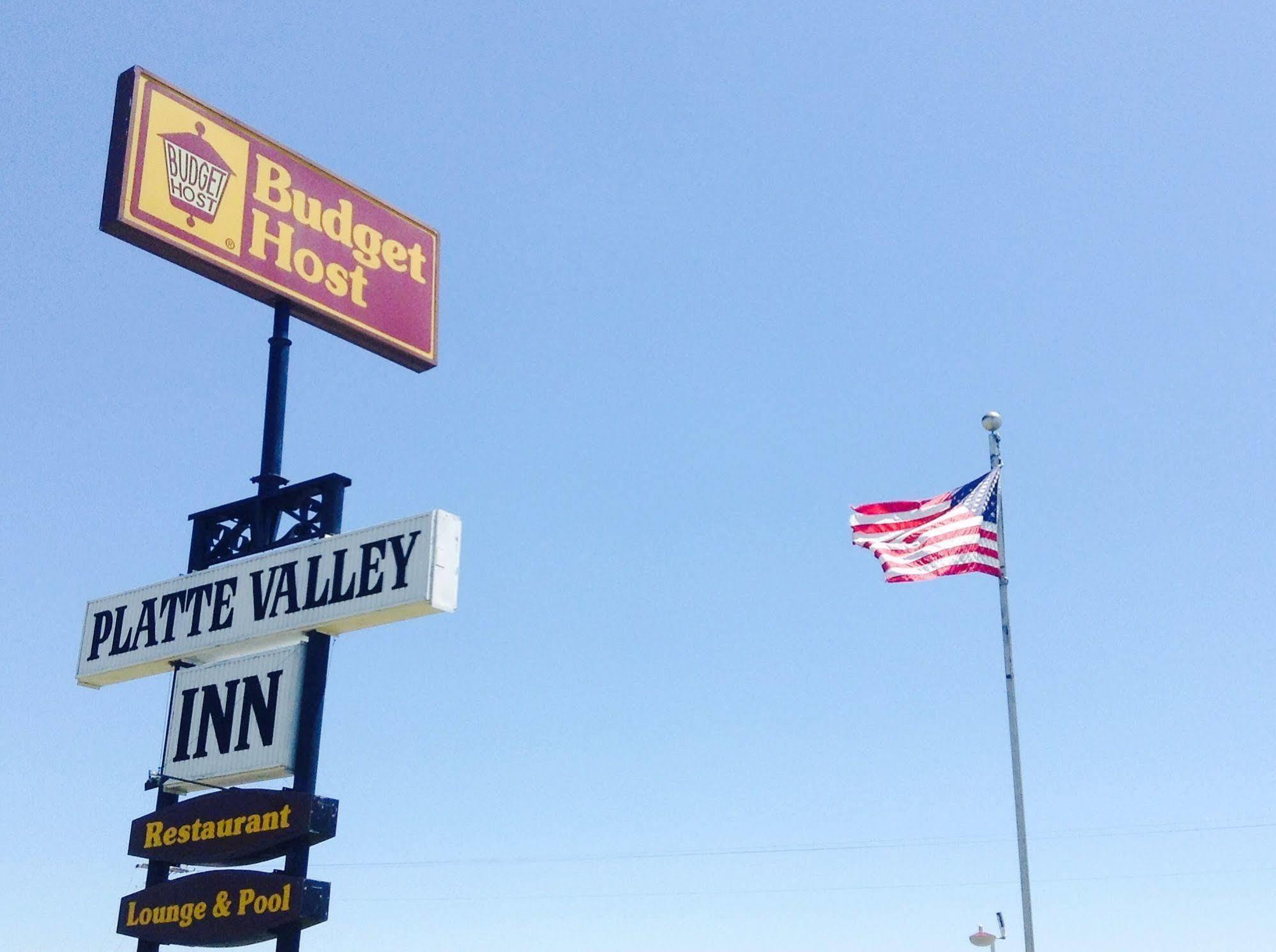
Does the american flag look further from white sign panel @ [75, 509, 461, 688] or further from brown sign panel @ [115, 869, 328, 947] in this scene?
brown sign panel @ [115, 869, 328, 947]

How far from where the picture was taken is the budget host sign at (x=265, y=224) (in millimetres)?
19391

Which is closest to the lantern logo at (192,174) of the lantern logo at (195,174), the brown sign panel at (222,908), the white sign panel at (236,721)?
the lantern logo at (195,174)

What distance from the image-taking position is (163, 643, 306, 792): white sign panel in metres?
17.6

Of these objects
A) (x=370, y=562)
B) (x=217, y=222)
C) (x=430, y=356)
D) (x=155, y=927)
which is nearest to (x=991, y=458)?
(x=430, y=356)

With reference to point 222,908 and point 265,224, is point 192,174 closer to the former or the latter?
point 265,224

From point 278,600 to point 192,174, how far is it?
5.68 meters

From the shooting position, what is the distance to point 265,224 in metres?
20.6

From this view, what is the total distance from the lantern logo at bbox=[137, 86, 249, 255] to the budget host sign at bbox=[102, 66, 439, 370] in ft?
0.05

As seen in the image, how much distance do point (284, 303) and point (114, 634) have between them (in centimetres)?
480

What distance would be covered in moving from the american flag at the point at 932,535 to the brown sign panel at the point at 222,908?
29.4ft

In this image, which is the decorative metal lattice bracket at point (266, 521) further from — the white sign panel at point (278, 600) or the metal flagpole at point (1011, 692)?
the metal flagpole at point (1011, 692)

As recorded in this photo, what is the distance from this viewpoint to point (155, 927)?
17875 millimetres

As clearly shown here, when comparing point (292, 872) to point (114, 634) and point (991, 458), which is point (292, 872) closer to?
point (114, 634)

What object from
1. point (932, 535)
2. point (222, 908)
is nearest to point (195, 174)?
point (222, 908)
